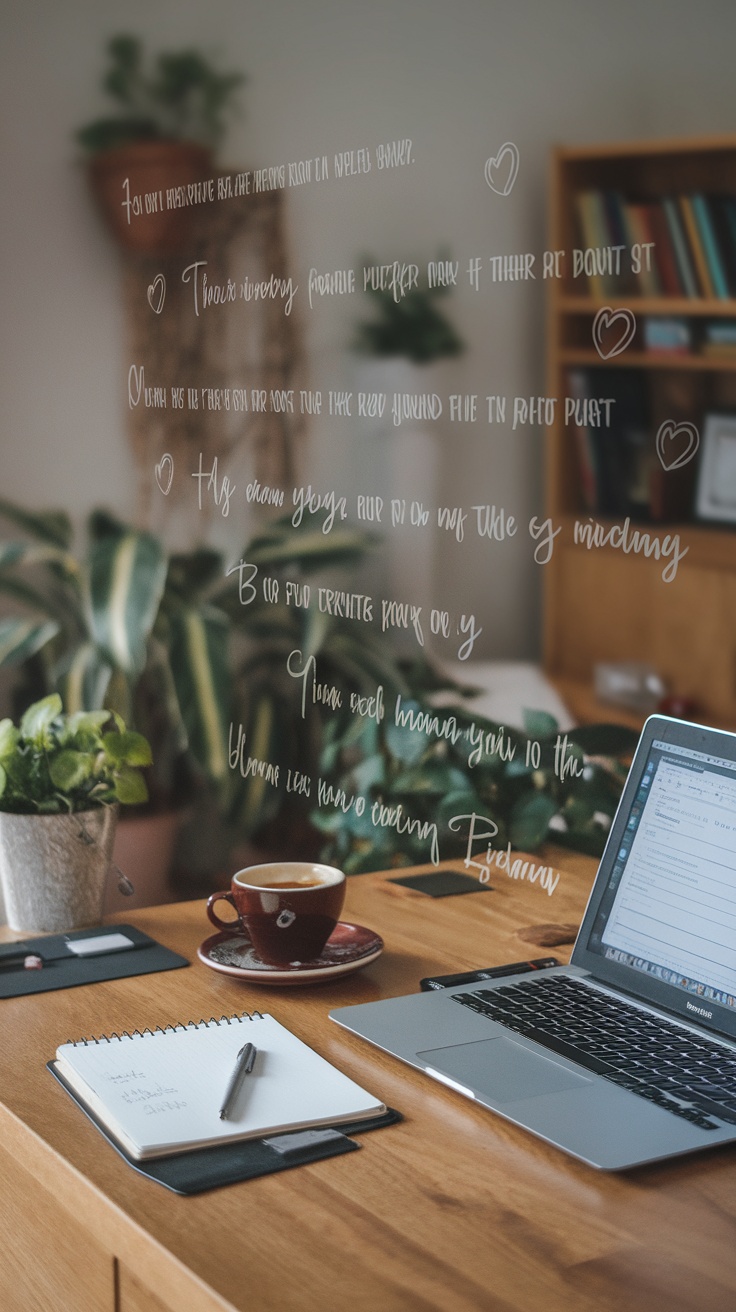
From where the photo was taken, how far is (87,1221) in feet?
2.72

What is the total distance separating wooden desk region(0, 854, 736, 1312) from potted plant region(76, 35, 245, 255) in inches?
45.8

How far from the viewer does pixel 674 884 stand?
1081 millimetres

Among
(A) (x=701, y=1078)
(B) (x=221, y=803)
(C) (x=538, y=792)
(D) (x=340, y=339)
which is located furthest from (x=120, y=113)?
(A) (x=701, y=1078)

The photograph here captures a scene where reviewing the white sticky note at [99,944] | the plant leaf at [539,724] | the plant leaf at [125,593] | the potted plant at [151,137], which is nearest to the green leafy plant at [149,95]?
the potted plant at [151,137]

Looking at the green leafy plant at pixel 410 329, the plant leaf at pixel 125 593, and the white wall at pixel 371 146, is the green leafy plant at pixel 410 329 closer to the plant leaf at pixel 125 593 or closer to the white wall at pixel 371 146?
the white wall at pixel 371 146

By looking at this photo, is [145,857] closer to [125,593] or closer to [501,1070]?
[125,593]

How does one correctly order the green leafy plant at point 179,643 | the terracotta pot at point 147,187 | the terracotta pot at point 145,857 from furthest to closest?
the terracotta pot at point 145,857 → the terracotta pot at point 147,187 → the green leafy plant at point 179,643

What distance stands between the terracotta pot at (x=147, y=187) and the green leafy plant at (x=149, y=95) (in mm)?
20

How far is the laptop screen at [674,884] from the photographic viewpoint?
1.04 metres

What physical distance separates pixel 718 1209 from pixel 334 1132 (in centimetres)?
23

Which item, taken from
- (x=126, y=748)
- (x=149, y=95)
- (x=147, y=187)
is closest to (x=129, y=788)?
(x=126, y=748)

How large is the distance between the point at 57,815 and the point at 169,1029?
37 cm

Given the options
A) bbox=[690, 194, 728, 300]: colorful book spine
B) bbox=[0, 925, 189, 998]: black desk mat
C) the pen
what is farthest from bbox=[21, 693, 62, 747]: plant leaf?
bbox=[690, 194, 728, 300]: colorful book spine

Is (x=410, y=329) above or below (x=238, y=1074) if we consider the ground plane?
above
